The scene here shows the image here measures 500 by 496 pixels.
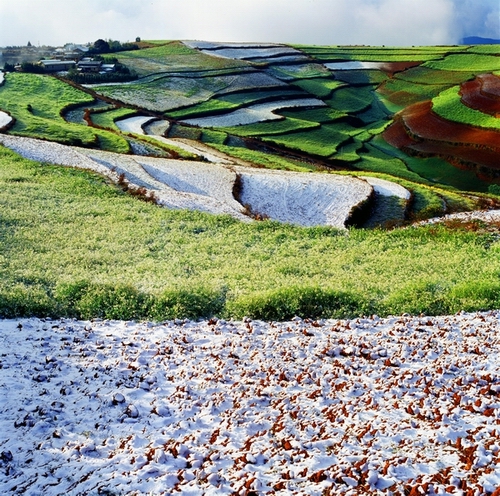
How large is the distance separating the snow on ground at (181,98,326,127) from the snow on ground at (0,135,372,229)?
120 feet

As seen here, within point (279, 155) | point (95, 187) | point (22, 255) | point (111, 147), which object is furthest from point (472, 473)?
point (279, 155)

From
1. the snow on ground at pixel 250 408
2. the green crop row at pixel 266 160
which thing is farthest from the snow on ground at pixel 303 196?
the snow on ground at pixel 250 408

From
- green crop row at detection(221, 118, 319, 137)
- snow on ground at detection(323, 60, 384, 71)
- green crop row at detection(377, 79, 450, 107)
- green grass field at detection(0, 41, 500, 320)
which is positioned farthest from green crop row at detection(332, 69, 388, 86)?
green grass field at detection(0, 41, 500, 320)

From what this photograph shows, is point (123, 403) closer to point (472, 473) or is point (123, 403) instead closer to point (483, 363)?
point (472, 473)

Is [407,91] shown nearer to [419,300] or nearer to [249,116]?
[249,116]

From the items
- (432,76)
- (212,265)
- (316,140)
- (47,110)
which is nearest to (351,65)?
(432,76)

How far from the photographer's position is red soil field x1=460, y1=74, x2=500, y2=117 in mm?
82500

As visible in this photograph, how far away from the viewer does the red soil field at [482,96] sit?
3248 inches

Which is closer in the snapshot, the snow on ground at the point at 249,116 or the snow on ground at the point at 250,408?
the snow on ground at the point at 250,408

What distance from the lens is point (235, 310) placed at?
1791cm

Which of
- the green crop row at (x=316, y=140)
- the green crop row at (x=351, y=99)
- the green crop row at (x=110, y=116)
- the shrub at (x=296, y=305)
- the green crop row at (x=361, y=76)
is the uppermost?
the green crop row at (x=361, y=76)

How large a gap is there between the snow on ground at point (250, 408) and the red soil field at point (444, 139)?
5857 cm

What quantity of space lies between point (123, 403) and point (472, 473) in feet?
22.0

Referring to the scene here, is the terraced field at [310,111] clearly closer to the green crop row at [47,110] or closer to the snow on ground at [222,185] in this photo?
the green crop row at [47,110]
